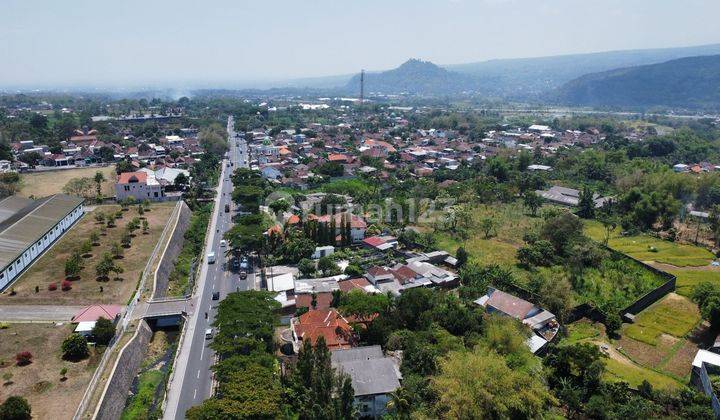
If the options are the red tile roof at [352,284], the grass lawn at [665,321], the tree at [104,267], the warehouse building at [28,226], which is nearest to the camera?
the grass lawn at [665,321]

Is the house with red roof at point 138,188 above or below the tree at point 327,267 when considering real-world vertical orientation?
above

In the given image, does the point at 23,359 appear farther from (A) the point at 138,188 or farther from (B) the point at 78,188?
(B) the point at 78,188

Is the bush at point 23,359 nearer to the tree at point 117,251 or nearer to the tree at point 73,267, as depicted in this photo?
the tree at point 73,267

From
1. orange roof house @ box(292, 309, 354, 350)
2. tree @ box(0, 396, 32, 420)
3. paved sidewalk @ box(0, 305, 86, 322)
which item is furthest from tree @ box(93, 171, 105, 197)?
tree @ box(0, 396, 32, 420)

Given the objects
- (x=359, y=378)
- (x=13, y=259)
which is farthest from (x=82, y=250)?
(x=359, y=378)

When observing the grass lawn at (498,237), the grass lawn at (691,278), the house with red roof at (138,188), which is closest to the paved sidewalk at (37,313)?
the house with red roof at (138,188)

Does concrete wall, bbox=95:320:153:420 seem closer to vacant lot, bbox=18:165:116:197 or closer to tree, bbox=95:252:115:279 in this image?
tree, bbox=95:252:115:279
